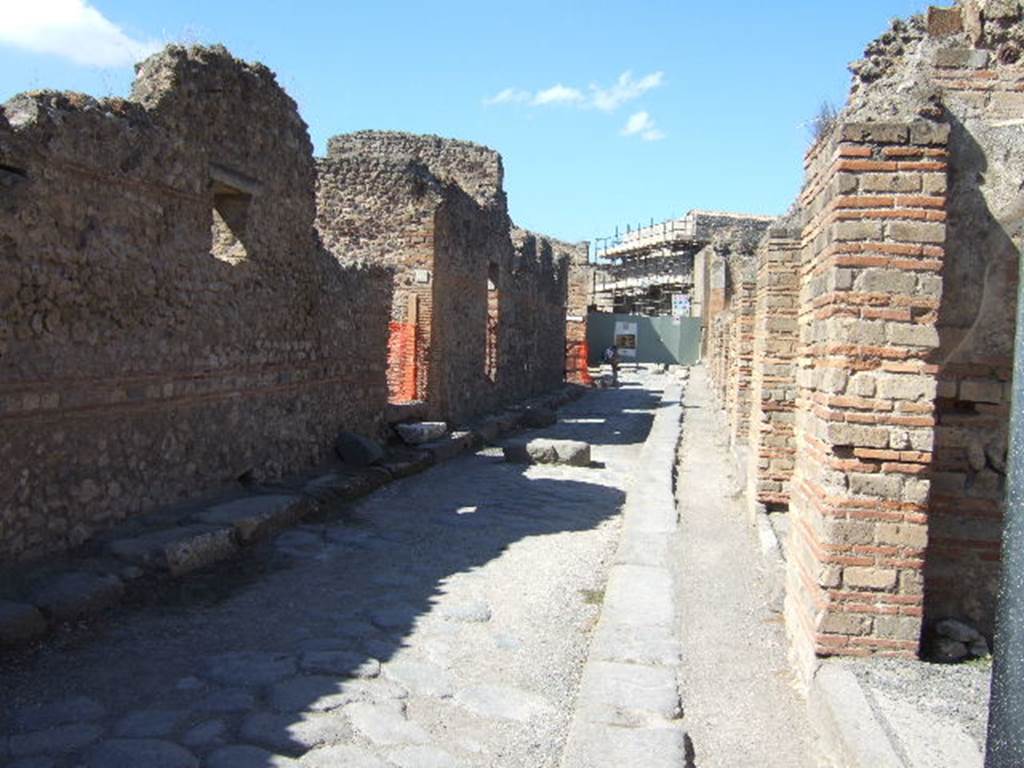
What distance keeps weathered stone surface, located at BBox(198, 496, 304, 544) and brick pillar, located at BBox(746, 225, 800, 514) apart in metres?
3.77

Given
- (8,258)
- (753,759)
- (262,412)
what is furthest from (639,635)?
(262,412)

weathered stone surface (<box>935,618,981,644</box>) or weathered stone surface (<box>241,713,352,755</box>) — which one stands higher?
weathered stone surface (<box>935,618,981,644</box>)

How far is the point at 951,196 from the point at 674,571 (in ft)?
10.4

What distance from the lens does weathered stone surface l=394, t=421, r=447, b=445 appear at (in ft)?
38.6

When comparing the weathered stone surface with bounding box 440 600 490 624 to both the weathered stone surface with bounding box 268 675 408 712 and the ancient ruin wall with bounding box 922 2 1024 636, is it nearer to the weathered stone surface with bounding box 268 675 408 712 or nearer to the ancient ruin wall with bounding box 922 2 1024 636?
the weathered stone surface with bounding box 268 675 408 712

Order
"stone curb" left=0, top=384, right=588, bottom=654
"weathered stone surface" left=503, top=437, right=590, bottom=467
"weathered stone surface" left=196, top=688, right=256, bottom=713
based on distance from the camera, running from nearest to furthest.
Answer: "weathered stone surface" left=196, top=688, right=256, bottom=713, "stone curb" left=0, top=384, right=588, bottom=654, "weathered stone surface" left=503, top=437, right=590, bottom=467

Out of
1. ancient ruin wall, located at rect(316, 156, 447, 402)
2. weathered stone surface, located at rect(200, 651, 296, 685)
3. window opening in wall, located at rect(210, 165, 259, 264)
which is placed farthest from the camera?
ancient ruin wall, located at rect(316, 156, 447, 402)

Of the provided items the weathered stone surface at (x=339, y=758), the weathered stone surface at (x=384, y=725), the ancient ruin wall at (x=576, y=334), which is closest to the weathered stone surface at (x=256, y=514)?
the weathered stone surface at (x=384, y=725)

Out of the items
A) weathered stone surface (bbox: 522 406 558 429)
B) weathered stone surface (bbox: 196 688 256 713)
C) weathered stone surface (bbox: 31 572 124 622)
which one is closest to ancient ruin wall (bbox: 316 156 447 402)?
weathered stone surface (bbox: 522 406 558 429)

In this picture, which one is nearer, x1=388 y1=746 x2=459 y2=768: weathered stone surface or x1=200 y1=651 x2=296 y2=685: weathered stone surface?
x1=388 y1=746 x2=459 y2=768: weathered stone surface

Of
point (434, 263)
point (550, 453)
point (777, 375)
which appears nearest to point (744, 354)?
point (550, 453)

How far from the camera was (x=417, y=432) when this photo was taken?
465 inches

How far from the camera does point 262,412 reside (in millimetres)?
8406

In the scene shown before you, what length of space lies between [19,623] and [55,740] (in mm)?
A: 1111
